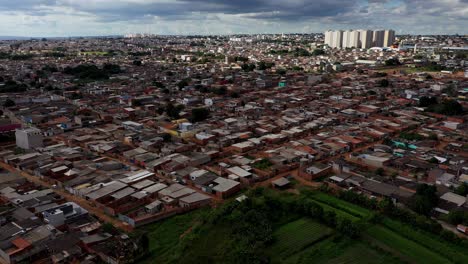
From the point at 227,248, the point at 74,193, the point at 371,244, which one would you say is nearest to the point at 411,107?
the point at 371,244

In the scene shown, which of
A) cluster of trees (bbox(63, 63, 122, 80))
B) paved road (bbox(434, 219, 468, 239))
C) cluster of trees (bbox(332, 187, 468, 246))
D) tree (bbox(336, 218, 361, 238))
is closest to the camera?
cluster of trees (bbox(332, 187, 468, 246))

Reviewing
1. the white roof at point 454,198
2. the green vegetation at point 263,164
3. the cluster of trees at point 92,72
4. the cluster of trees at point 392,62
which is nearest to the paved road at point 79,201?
the green vegetation at point 263,164

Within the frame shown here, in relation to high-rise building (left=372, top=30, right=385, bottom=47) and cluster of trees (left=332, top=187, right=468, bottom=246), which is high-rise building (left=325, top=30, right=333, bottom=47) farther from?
cluster of trees (left=332, top=187, right=468, bottom=246)

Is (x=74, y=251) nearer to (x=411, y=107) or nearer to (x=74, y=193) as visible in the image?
(x=74, y=193)

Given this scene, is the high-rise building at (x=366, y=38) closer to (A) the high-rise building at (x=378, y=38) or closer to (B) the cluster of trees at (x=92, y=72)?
(A) the high-rise building at (x=378, y=38)

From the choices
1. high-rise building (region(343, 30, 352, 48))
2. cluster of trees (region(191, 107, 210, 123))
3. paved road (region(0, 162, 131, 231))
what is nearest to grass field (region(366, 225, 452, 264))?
paved road (region(0, 162, 131, 231))

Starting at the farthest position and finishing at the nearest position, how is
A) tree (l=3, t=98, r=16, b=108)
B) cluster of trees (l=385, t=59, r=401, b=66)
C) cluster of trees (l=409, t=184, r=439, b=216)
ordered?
1. cluster of trees (l=385, t=59, r=401, b=66)
2. tree (l=3, t=98, r=16, b=108)
3. cluster of trees (l=409, t=184, r=439, b=216)

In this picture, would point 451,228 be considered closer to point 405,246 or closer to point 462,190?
point 405,246
